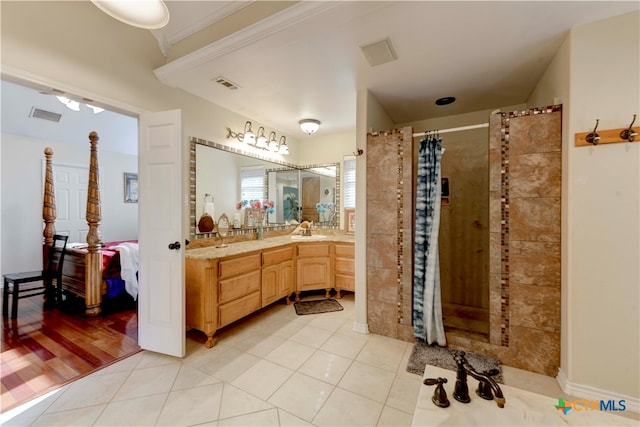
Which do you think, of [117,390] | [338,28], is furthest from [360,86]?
[117,390]

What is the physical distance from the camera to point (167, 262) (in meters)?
2.20

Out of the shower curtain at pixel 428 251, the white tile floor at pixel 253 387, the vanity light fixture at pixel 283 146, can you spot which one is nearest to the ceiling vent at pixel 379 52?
the shower curtain at pixel 428 251

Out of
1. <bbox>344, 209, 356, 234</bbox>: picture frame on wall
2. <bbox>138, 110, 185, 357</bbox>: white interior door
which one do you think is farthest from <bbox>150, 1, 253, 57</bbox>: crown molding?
<bbox>344, 209, 356, 234</bbox>: picture frame on wall

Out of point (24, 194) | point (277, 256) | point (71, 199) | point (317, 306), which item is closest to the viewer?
point (277, 256)

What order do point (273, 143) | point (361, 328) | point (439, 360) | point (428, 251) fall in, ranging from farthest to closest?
point (273, 143), point (361, 328), point (428, 251), point (439, 360)

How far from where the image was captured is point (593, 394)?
1683 millimetres

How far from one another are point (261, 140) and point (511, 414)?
143 inches

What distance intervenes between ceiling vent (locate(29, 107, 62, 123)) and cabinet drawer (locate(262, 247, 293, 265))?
4108 millimetres

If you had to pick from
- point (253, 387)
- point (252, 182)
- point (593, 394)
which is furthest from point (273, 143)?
point (593, 394)

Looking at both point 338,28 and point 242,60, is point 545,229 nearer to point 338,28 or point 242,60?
point 338,28

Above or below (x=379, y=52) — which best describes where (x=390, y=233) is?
below

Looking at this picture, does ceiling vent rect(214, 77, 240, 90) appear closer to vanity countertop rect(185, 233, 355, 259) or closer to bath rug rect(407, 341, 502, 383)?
vanity countertop rect(185, 233, 355, 259)

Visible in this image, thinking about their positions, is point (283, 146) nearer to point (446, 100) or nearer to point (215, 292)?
point (446, 100)

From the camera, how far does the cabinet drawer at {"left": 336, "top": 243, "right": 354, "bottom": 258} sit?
3.52 m
